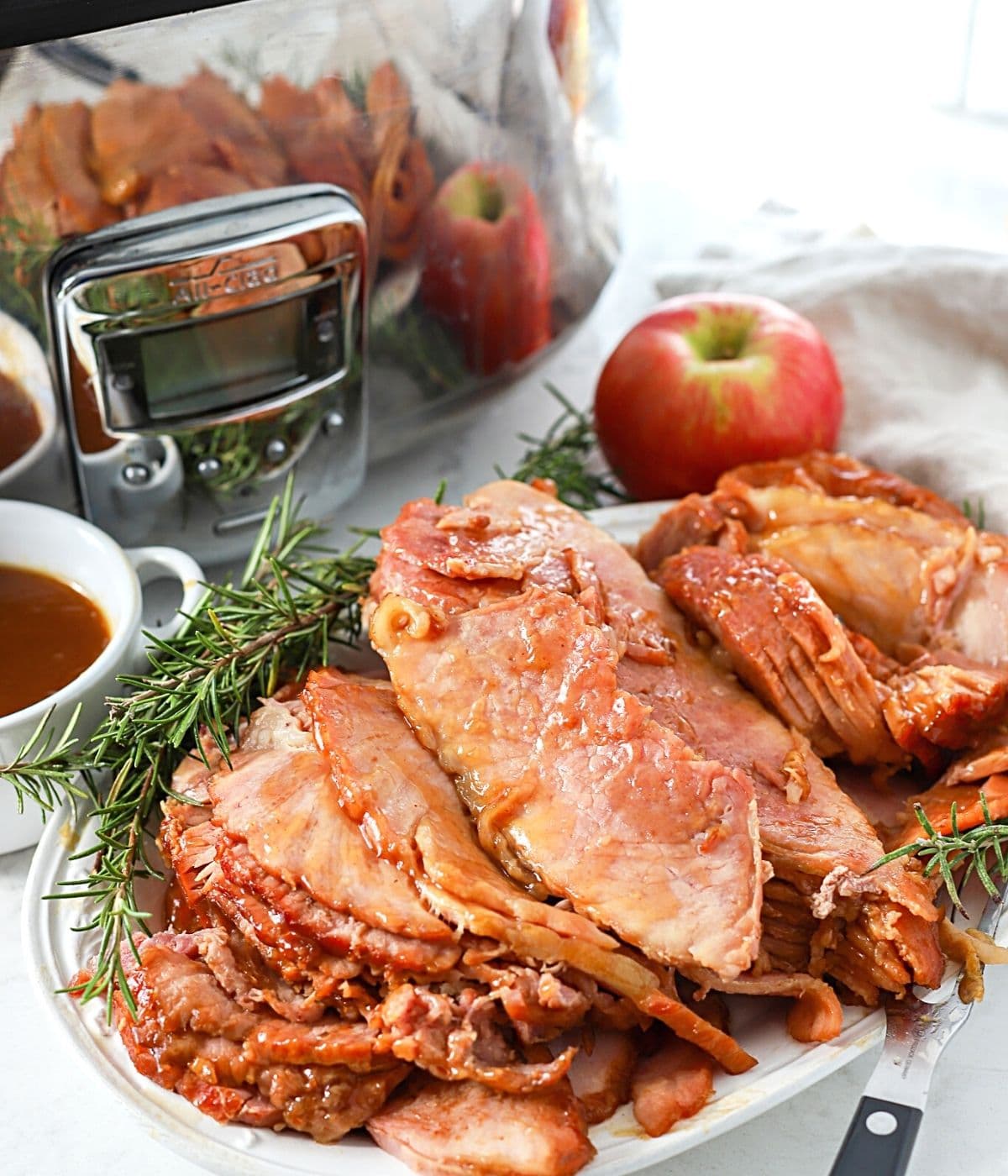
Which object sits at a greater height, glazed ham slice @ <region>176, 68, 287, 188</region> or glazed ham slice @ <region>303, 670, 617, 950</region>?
glazed ham slice @ <region>176, 68, 287, 188</region>

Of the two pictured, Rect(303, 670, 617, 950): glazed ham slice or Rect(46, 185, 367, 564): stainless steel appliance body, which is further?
Rect(46, 185, 367, 564): stainless steel appliance body

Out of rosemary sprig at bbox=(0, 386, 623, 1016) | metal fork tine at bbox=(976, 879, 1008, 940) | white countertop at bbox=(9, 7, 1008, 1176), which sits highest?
rosemary sprig at bbox=(0, 386, 623, 1016)

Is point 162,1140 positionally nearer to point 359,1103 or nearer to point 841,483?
point 359,1103

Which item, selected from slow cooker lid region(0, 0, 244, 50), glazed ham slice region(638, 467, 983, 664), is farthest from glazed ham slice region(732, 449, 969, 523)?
slow cooker lid region(0, 0, 244, 50)

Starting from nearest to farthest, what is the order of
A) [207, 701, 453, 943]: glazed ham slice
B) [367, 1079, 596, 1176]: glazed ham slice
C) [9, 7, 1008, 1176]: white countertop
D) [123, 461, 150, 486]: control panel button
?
[367, 1079, 596, 1176]: glazed ham slice, [207, 701, 453, 943]: glazed ham slice, [9, 7, 1008, 1176]: white countertop, [123, 461, 150, 486]: control panel button

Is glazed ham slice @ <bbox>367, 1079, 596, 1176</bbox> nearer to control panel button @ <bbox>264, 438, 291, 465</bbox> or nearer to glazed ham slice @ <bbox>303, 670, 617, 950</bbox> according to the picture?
glazed ham slice @ <bbox>303, 670, 617, 950</bbox>

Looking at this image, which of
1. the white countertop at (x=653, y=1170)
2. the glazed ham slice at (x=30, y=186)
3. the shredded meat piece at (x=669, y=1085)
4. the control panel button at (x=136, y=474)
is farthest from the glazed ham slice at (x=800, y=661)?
the glazed ham slice at (x=30, y=186)

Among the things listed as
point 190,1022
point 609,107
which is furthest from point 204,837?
point 609,107

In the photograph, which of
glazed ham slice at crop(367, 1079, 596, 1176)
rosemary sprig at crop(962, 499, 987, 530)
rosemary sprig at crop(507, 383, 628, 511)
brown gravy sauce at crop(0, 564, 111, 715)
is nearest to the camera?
glazed ham slice at crop(367, 1079, 596, 1176)
